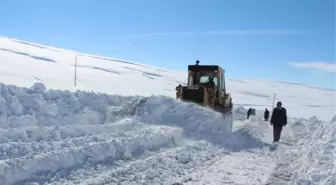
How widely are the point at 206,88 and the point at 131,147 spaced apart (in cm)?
829

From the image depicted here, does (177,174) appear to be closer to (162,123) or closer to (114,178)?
(114,178)

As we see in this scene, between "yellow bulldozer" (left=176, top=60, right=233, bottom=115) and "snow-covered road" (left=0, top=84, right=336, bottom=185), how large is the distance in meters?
2.56

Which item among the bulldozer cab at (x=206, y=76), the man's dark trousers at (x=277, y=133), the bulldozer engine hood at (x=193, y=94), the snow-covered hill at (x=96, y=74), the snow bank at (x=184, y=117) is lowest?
the man's dark trousers at (x=277, y=133)

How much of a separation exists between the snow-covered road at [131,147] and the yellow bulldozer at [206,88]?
256 centimetres

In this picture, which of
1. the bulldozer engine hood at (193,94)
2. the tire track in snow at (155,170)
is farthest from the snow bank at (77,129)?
the bulldozer engine hood at (193,94)

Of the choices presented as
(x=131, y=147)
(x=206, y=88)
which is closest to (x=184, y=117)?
(x=206, y=88)

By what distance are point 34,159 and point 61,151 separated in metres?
0.64

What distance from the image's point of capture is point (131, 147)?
29.0 feet

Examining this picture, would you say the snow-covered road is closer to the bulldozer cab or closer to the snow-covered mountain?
the snow-covered mountain

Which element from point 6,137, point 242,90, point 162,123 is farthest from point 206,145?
point 242,90

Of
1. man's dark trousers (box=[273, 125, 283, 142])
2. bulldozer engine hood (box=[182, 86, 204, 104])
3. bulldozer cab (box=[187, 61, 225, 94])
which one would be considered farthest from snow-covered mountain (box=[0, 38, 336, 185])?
bulldozer cab (box=[187, 61, 225, 94])

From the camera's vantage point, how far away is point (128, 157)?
8320 millimetres

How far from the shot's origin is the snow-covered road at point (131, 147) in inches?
259

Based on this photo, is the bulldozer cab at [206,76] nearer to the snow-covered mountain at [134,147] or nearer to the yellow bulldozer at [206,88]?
the yellow bulldozer at [206,88]
